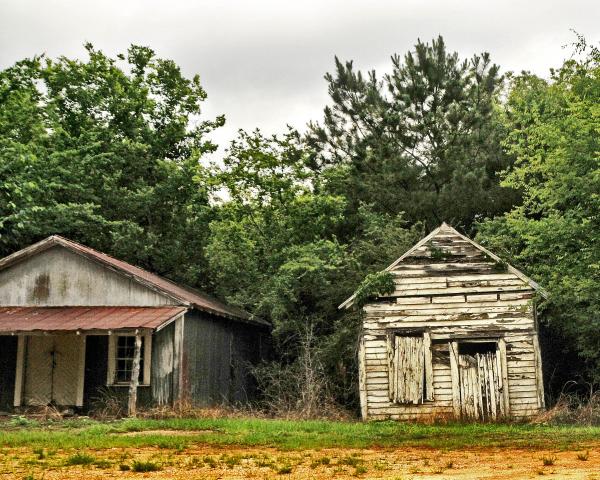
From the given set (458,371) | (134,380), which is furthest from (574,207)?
(134,380)

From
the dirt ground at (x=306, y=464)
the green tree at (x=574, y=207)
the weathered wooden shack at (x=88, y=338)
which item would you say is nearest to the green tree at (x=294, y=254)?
the weathered wooden shack at (x=88, y=338)

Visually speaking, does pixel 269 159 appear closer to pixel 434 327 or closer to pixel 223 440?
pixel 434 327

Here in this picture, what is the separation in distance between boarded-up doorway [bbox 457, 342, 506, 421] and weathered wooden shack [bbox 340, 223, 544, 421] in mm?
25

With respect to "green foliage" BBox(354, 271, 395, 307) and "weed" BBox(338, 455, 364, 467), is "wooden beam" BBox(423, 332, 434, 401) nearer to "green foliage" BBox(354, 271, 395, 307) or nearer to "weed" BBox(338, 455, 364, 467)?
"green foliage" BBox(354, 271, 395, 307)

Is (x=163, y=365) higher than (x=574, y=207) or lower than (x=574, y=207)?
lower

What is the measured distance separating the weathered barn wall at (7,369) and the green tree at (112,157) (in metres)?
5.00

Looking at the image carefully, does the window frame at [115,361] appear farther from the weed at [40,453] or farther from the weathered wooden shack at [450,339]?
the weed at [40,453]

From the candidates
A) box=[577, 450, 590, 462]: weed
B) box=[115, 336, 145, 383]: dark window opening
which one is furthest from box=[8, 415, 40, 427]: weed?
box=[577, 450, 590, 462]: weed

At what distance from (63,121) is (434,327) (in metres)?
19.5

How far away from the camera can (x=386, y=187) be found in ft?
97.0

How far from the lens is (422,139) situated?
30.8 m

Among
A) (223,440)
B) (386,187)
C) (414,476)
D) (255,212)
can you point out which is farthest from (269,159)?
(414,476)

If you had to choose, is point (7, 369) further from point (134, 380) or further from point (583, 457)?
point (583, 457)

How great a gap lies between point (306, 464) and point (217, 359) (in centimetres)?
1405
